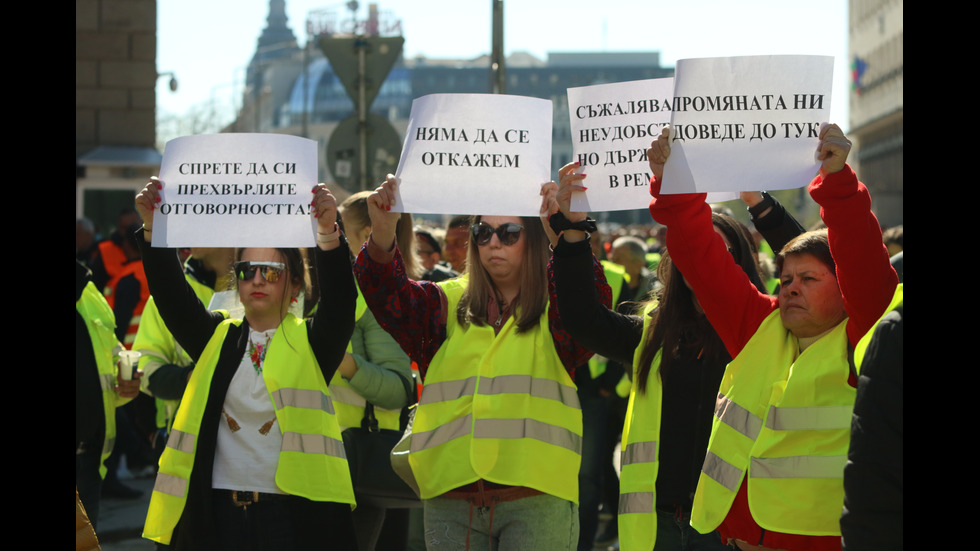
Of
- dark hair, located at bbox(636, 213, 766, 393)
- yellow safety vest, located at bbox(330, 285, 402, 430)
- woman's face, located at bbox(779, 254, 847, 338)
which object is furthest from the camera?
yellow safety vest, located at bbox(330, 285, 402, 430)

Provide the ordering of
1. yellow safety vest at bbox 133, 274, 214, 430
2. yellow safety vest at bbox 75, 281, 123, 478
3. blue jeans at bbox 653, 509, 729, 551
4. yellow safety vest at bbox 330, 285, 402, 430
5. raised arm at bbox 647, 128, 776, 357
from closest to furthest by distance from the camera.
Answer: raised arm at bbox 647, 128, 776, 357 < blue jeans at bbox 653, 509, 729, 551 < yellow safety vest at bbox 330, 285, 402, 430 < yellow safety vest at bbox 133, 274, 214, 430 < yellow safety vest at bbox 75, 281, 123, 478

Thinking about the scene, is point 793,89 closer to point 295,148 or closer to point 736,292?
point 736,292

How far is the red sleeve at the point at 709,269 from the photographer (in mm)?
3551

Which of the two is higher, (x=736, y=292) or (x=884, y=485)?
(x=736, y=292)

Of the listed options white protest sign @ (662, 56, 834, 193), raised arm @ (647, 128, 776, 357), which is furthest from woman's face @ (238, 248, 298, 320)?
white protest sign @ (662, 56, 834, 193)

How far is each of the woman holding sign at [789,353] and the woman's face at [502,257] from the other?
2.51ft

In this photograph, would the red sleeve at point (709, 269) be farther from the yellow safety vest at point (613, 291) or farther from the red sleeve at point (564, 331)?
the yellow safety vest at point (613, 291)

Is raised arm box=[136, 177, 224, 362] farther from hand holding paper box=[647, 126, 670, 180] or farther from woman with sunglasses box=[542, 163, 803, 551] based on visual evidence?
hand holding paper box=[647, 126, 670, 180]

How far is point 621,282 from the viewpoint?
24.1 ft

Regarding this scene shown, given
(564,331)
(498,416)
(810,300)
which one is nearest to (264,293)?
(498,416)

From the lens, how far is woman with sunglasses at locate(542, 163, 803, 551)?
384 cm

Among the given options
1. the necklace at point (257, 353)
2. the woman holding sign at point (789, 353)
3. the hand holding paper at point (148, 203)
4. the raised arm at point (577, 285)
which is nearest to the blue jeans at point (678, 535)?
the woman holding sign at point (789, 353)

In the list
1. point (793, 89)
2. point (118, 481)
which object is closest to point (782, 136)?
point (793, 89)
